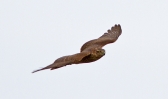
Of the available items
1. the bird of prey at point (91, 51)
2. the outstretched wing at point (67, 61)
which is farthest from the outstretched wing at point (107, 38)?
the outstretched wing at point (67, 61)

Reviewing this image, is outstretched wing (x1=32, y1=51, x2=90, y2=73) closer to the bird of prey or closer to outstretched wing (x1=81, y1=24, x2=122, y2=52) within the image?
the bird of prey

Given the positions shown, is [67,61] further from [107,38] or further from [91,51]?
[107,38]

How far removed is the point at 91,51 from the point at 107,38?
4.31 m

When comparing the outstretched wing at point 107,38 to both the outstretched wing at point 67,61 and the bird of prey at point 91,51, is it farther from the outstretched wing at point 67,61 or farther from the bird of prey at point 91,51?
the outstretched wing at point 67,61

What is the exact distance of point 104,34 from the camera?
1575 inches

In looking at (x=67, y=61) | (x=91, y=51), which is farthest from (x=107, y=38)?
(x=67, y=61)

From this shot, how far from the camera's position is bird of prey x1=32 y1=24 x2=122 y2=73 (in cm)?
3259

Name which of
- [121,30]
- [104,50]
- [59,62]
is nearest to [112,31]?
[121,30]

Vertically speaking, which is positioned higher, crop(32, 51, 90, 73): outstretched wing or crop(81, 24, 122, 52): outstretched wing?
crop(81, 24, 122, 52): outstretched wing

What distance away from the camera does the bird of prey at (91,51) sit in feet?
107

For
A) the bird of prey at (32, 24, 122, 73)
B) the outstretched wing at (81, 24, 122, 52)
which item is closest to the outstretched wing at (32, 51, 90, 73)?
the bird of prey at (32, 24, 122, 73)

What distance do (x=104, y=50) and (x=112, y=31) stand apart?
16.6 feet

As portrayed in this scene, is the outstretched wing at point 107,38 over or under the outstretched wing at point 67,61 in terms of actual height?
over

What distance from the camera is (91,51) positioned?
114 feet
